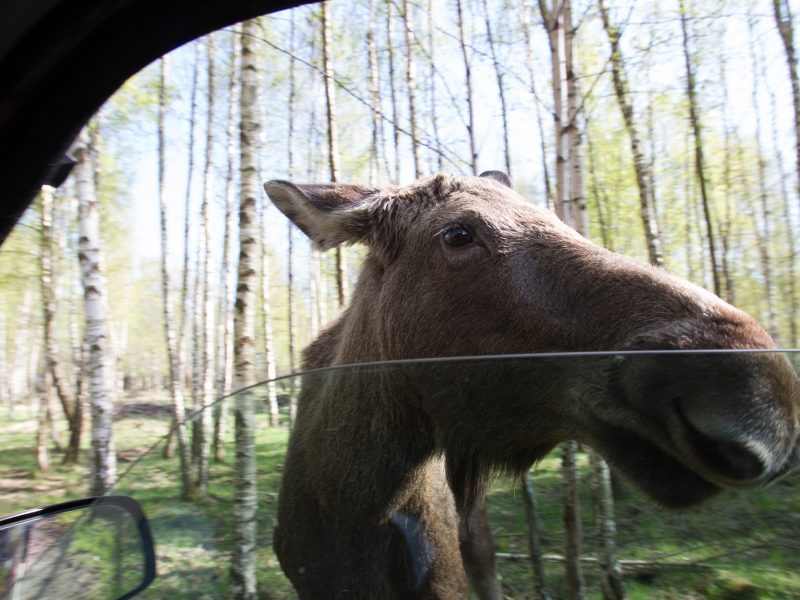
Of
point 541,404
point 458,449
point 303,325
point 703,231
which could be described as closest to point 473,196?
point 458,449

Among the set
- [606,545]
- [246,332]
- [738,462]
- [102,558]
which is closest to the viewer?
[606,545]

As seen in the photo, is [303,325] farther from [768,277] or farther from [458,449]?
[458,449]

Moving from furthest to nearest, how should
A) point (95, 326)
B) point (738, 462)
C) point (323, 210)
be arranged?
point (95, 326)
point (323, 210)
point (738, 462)

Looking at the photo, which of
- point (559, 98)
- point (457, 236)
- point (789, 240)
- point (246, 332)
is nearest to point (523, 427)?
point (457, 236)

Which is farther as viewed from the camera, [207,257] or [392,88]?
[392,88]

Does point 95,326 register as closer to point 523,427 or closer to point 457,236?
point 457,236

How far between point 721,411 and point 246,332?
571cm

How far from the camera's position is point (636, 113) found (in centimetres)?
1806

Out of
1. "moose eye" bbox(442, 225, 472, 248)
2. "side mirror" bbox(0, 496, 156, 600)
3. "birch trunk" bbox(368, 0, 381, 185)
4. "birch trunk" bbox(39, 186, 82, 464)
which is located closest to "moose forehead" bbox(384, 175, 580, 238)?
"moose eye" bbox(442, 225, 472, 248)

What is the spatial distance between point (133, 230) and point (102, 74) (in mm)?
27622

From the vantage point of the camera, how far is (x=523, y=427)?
140 centimetres

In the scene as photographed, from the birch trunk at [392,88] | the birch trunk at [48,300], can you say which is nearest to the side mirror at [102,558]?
the birch trunk at [48,300]

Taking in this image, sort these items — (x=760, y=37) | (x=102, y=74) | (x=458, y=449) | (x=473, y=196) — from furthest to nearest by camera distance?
1. (x=760, y=37)
2. (x=473, y=196)
3. (x=102, y=74)
4. (x=458, y=449)

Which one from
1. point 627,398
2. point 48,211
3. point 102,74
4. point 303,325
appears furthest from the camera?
point 303,325
